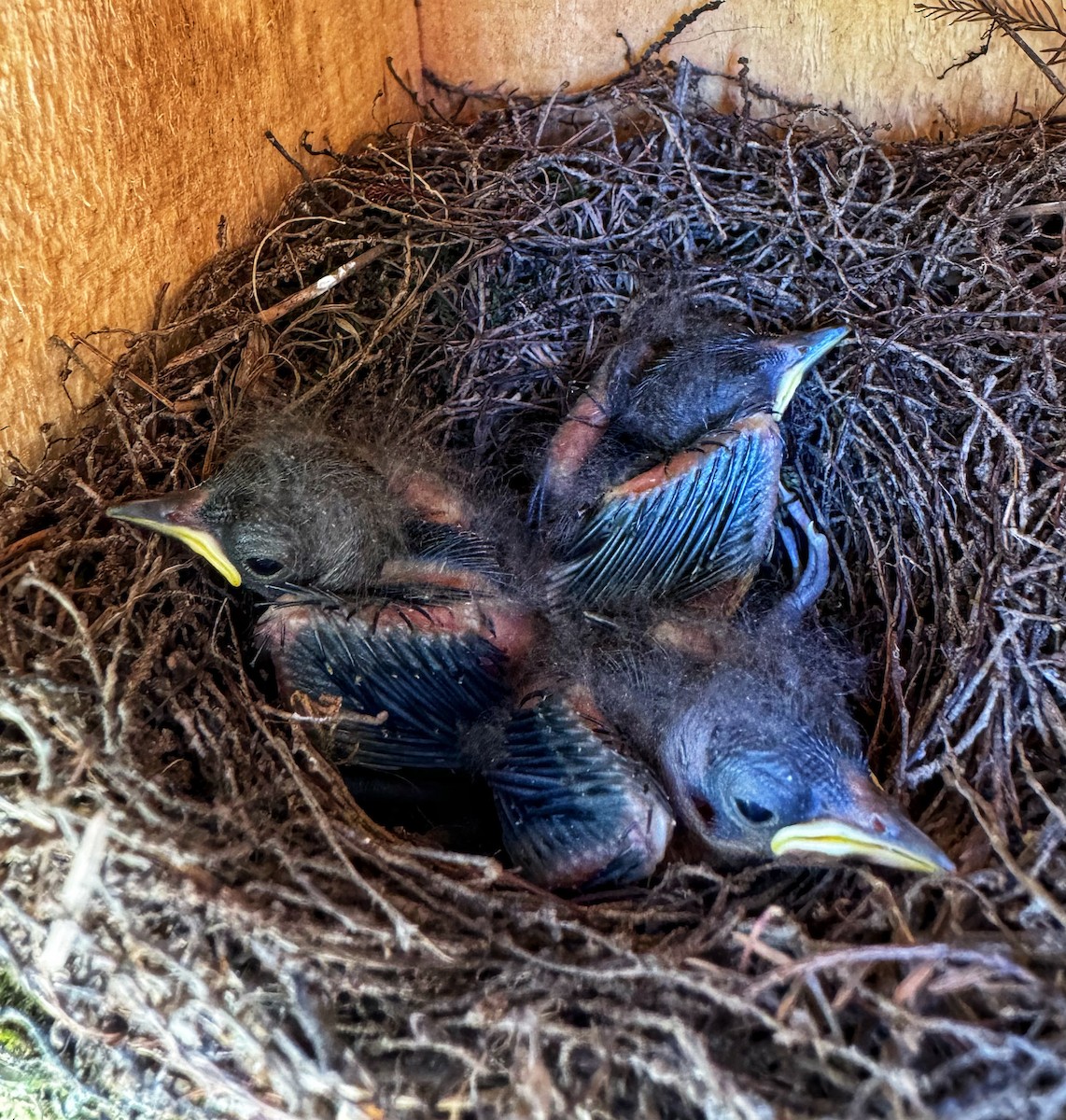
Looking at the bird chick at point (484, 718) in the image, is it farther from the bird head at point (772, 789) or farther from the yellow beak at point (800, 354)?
the yellow beak at point (800, 354)

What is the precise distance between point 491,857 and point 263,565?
405 mm

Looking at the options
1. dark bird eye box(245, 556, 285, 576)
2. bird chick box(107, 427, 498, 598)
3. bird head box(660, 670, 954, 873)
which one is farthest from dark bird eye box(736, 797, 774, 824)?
dark bird eye box(245, 556, 285, 576)

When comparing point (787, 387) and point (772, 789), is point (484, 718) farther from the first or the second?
point (787, 387)

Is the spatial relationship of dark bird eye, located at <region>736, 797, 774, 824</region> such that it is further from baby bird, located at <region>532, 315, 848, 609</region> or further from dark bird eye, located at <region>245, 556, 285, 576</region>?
dark bird eye, located at <region>245, 556, 285, 576</region>

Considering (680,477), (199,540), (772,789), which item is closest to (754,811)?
(772,789)

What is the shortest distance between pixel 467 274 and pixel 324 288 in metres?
0.20

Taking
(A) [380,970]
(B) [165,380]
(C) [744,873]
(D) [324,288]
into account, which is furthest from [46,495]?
(C) [744,873]

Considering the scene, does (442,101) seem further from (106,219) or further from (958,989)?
(958,989)

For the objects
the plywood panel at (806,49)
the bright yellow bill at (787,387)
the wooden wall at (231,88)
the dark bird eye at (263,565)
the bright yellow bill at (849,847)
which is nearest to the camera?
the bright yellow bill at (849,847)

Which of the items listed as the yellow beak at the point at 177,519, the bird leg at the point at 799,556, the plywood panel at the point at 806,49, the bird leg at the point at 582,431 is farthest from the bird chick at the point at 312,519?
the plywood panel at the point at 806,49

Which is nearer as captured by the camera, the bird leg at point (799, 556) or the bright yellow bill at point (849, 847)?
the bright yellow bill at point (849, 847)

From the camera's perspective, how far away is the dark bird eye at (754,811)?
0.84 m

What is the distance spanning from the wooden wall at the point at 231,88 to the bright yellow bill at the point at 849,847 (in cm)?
86

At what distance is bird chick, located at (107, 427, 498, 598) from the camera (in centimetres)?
92
